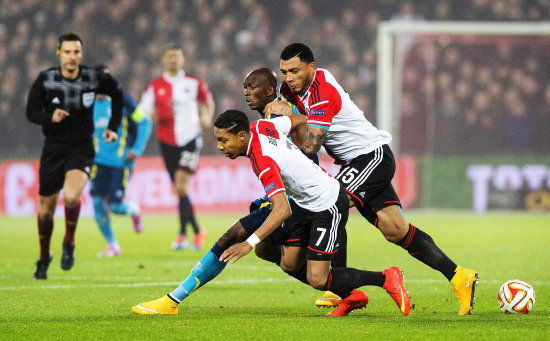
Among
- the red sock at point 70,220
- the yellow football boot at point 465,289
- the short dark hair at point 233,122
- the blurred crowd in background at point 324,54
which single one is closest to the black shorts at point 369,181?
the yellow football boot at point 465,289

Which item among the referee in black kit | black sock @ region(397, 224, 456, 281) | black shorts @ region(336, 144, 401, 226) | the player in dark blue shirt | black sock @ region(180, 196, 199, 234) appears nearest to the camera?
black sock @ region(397, 224, 456, 281)

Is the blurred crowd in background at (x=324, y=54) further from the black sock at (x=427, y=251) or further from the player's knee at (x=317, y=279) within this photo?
the player's knee at (x=317, y=279)

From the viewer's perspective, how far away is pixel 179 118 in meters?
12.5

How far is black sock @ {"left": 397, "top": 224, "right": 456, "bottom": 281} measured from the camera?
6543mm

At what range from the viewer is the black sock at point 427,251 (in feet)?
21.5

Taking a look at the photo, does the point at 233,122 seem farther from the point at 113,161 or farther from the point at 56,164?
the point at 113,161

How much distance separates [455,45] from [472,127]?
1.85 m

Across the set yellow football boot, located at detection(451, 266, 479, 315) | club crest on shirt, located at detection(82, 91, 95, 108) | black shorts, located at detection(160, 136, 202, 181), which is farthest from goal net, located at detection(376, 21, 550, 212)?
yellow football boot, located at detection(451, 266, 479, 315)

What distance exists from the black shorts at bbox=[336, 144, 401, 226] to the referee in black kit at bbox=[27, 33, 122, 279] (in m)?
3.00

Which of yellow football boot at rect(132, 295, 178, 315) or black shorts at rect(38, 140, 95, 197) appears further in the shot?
black shorts at rect(38, 140, 95, 197)

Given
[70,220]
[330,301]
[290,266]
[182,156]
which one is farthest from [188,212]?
[290,266]

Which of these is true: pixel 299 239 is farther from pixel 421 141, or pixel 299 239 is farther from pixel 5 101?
pixel 5 101

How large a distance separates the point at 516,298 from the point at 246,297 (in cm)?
221

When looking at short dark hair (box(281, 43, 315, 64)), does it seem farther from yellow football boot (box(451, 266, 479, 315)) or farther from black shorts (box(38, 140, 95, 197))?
black shorts (box(38, 140, 95, 197))
